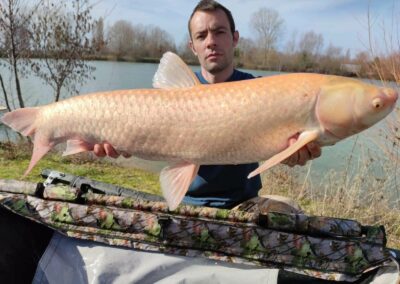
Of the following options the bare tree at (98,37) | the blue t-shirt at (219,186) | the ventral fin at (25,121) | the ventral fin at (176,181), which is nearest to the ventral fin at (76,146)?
the ventral fin at (25,121)

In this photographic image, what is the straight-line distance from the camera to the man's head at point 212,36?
2963 mm

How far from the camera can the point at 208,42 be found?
9.72 ft

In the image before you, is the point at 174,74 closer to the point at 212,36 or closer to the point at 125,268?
the point at 125,268

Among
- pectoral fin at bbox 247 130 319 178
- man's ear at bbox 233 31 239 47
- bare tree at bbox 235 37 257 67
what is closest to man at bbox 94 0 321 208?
man's ear at bbox 233 31 239 47

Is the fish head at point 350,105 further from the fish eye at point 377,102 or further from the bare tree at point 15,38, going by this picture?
the bare tree at point 15,38

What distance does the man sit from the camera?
292 centimetres

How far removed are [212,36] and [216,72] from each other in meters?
0.24

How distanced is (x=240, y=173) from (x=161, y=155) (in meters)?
1.10

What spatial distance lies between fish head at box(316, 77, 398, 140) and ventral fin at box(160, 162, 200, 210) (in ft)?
2.01

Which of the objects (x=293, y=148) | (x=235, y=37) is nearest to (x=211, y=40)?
(x=235, y=37)

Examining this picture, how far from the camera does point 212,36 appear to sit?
2.97 meters

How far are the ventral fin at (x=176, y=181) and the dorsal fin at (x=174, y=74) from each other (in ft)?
1.17

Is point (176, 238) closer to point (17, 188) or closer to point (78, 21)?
point (17, 188)

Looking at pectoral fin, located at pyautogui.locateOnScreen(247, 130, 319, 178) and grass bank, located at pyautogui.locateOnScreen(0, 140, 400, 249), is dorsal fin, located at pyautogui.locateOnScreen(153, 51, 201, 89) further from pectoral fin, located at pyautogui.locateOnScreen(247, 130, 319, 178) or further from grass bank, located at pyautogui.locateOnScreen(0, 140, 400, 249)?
grass bank, located at pyautogui.locateOnScreen(0, 140, 400, 249)
